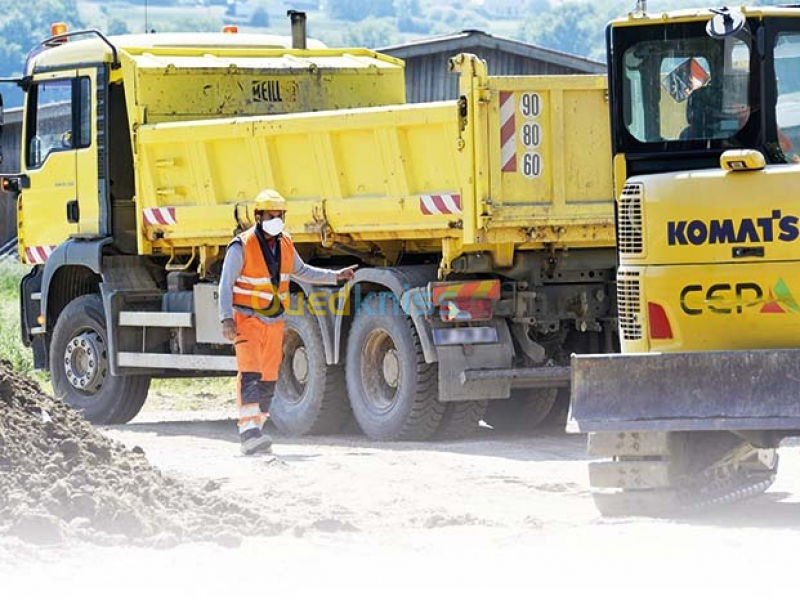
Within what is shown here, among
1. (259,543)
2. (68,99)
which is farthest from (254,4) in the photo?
(259,543)

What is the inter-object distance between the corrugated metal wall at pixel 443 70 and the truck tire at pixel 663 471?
59.6ft

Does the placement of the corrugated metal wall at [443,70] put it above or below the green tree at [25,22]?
below

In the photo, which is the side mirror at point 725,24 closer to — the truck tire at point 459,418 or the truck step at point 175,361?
the truck tire at point 459,418

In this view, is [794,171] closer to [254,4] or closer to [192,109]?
[192,109]

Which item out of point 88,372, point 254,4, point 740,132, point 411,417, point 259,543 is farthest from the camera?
point 254,4

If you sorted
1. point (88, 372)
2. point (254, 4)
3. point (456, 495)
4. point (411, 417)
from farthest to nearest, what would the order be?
point (254, 4) < point (88, 372) < point (411, 417) < point (456, 495)

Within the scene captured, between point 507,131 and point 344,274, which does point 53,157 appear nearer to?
point 344,274

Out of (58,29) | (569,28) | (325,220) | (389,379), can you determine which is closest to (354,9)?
(569,28)

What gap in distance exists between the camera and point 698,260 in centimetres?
928

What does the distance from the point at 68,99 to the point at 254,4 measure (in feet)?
391

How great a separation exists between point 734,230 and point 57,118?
8872mm

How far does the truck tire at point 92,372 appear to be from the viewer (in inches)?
654

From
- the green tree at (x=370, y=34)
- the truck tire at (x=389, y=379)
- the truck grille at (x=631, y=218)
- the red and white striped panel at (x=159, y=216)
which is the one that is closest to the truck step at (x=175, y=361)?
the red and white striped panel at (x=159, y=216)

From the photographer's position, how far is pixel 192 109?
15.9m
